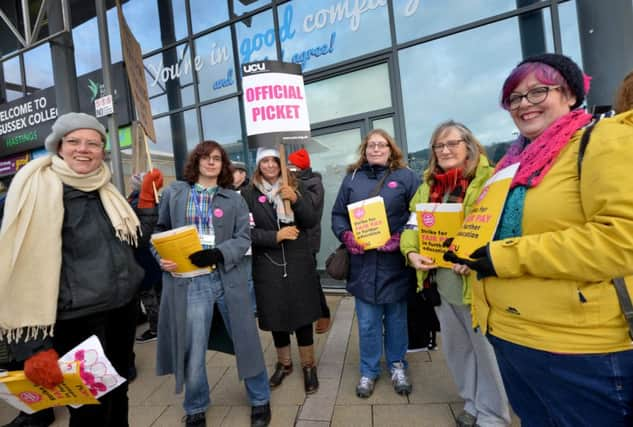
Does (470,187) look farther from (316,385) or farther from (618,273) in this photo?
(316,385)

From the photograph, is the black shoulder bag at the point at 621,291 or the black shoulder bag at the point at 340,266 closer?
the black shoulder bag at the point at 621,291

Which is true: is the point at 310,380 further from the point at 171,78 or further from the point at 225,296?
the point at 171,78

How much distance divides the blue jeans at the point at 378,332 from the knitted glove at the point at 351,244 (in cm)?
39

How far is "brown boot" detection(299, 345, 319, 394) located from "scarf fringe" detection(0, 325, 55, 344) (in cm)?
184

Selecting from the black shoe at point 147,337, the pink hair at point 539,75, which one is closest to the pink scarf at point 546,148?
the pink hair at point 539,75

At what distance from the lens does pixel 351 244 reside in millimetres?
2789

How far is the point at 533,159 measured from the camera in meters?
1.31

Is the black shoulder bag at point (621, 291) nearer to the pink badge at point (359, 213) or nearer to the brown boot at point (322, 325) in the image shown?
the pink badge at point (359, 213)

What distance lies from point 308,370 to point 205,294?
113 centimetres

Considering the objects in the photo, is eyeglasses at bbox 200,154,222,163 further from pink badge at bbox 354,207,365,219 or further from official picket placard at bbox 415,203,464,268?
official picket placard at bbox 415,203,464,268

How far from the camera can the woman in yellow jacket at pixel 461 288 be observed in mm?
2170

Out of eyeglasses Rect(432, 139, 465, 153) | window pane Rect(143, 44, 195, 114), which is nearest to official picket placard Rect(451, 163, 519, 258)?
eyeglasses Rect(432, 139, 465, 153)

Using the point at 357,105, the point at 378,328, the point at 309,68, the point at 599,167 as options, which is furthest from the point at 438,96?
the point at 599,167

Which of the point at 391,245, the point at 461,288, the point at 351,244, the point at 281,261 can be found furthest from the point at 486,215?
the point at 281,261
